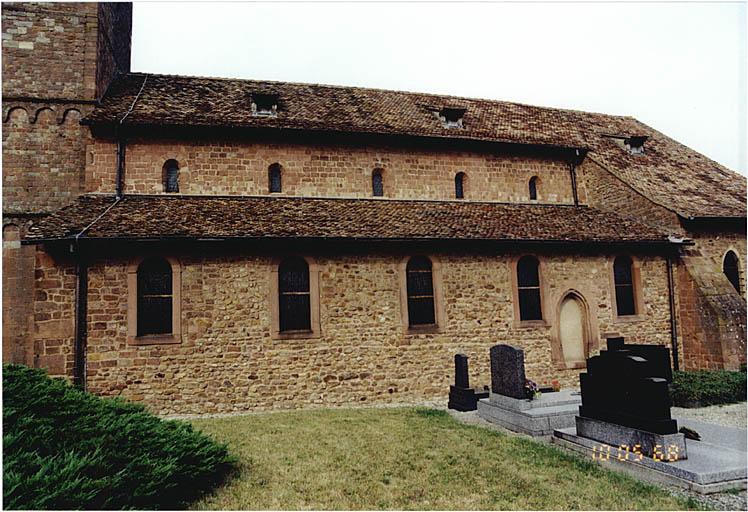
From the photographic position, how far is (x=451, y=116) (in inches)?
664

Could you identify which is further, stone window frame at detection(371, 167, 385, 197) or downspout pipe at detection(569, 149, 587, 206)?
downspout pipe at detection(569, 149, 587, 206)

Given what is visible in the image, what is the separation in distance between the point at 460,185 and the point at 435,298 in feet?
15.3

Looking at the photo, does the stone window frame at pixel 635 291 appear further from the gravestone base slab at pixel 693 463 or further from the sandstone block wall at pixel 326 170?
the gravestone base slab at pixel 693 463

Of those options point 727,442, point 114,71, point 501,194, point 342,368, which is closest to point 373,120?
point 501,194

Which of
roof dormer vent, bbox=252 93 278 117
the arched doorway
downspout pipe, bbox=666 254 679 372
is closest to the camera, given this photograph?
the arched doorway

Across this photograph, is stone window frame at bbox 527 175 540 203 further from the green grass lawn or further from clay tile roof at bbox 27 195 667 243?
the green grass lawn

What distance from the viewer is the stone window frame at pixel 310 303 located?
12117mm

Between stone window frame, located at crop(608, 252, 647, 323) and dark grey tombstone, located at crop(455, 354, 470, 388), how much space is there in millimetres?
5638

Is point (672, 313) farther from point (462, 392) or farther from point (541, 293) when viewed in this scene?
point (462, 392)

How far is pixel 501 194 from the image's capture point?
16.3 metres

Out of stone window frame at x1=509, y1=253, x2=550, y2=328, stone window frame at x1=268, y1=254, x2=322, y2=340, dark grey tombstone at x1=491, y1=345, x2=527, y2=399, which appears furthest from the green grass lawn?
stone window frame at x1=509, y1=253, x2=550, y2=328

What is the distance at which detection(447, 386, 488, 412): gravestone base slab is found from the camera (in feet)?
37.3

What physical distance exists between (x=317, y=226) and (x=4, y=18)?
37.7 feet
